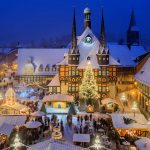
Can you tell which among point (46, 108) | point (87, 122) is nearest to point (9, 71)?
point (46, 108)

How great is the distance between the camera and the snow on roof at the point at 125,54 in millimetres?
57188

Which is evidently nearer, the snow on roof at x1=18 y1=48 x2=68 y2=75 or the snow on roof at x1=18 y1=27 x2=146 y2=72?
the snow on roof at x1=18 y1=27 x2=146 y2=72

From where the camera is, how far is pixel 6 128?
26859mm

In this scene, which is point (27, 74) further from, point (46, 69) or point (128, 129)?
point (128, 129)

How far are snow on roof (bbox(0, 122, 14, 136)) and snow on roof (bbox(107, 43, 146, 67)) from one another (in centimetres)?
3237

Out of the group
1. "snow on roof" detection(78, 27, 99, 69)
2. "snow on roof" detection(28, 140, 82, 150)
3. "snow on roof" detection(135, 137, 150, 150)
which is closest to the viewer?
"snow on roof" detection(28, 140, 82, 150)

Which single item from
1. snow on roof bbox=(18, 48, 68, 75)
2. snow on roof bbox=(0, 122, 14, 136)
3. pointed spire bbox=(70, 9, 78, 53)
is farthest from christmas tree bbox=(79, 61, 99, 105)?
snow on roof bbox=(0, 122, 14, 136)

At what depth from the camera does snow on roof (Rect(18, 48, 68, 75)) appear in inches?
2152

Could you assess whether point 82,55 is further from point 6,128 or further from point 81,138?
point 6,128

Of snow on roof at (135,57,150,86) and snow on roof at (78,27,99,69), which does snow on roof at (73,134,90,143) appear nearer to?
snow on roof at (135,57,150,86)

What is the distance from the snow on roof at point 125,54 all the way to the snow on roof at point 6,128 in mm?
32375

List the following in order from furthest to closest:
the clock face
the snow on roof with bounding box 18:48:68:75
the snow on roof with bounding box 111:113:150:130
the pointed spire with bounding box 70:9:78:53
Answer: the snow on roof with bounding box 18:48:68:75 → the clock face → the pointed spire with bounding box 70:9:78:53 → the snow on roof with bounding box 111:113:150:130

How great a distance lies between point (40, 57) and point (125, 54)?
15.1m

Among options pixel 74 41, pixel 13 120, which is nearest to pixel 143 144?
pixel 13 120
